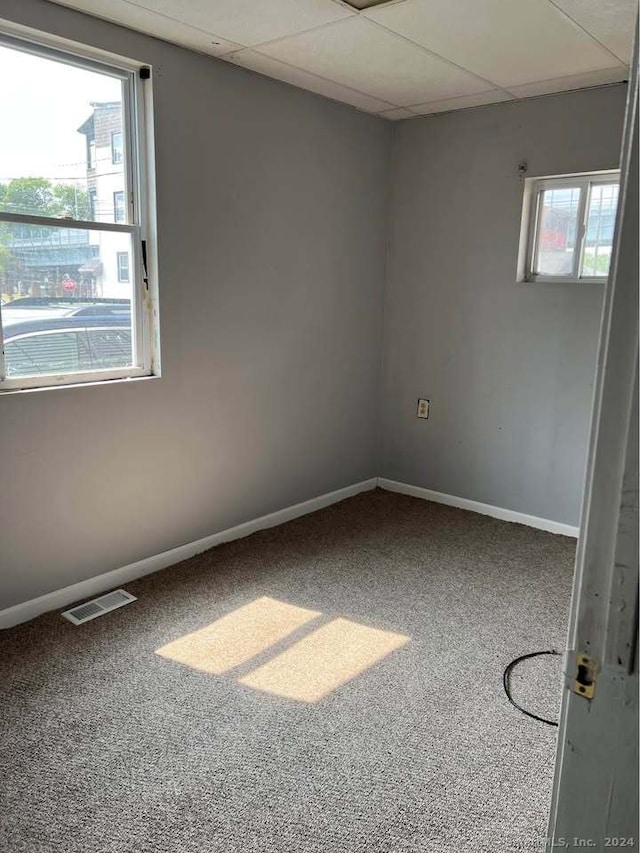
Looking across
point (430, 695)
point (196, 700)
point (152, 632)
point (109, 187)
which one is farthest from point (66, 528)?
point (430, 695)

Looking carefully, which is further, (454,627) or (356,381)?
(356,381)

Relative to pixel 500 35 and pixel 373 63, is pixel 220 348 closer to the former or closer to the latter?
pixel 373 63

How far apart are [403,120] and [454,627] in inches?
119

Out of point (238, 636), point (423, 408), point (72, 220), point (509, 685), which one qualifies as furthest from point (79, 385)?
point (423, 408)

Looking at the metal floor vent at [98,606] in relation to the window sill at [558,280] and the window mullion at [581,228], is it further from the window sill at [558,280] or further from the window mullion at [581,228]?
the window mullion at [581,228]

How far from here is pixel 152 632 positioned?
255 cm

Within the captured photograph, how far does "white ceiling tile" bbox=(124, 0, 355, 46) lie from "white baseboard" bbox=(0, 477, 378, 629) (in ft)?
7.59

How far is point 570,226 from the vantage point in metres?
3.46

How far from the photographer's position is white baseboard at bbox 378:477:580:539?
3682 millimetres

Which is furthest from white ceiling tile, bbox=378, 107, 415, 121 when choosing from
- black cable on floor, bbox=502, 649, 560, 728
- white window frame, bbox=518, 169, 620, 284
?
black cable on floor, bbox=502, 649, 560, 728

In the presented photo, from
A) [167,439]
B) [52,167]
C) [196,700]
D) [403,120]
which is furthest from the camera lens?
[403,120]

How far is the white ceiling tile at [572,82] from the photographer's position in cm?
300

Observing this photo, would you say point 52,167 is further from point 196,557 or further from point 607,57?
point 607,57

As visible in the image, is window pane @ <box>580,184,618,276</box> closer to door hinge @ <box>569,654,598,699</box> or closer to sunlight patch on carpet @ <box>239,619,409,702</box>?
sunlight patch on carpet @ <box>239,619,409,702</box>
